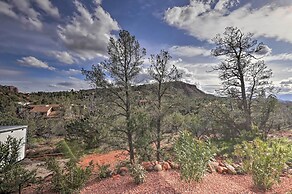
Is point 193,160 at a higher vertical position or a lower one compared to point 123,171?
higher

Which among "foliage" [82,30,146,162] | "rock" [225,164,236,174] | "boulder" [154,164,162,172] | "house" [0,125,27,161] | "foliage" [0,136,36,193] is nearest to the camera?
"foliage" [0,136,36,193]

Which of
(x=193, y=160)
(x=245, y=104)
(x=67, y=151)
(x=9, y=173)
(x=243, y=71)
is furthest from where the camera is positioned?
(x=243, y=71)

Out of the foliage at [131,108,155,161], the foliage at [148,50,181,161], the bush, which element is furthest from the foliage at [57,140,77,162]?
the bush

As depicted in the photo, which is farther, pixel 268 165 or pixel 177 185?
pixel 177 185

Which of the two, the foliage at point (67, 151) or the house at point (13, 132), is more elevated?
the house at point (13, 132)

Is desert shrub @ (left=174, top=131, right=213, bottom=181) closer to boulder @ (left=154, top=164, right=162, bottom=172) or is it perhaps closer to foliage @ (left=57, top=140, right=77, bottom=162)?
boulder @ (left=154, top=164, right=162, bottom=172)

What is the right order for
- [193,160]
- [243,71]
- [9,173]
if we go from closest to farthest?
[193,160] < [9,173] < [243,71]

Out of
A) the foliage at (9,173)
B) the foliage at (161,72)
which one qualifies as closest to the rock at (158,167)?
the foliage at (9,173)

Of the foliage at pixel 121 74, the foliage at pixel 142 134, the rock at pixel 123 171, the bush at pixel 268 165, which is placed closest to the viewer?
the bush at pixel 268 165

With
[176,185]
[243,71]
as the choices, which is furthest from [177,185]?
[243,71]

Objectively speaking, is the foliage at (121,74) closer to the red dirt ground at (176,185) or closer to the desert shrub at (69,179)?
the red dirt ground at (176,185)

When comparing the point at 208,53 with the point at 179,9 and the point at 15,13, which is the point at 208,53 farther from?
the point at 15,13

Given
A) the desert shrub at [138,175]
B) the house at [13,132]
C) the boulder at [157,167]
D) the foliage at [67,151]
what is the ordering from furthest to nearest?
the house at [13,132] < the foliage at [67,151] < the boulder at [157,167] < the desert shrub at [138,175]

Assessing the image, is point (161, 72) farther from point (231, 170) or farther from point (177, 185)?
point (177, 185)
